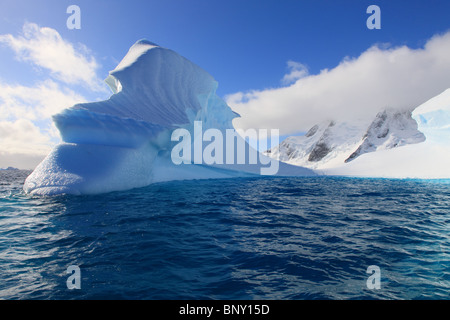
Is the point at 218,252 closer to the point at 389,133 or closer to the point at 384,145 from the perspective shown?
the point at 384,145

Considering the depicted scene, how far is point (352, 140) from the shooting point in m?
94.9

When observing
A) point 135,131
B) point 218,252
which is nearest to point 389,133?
point 135,131

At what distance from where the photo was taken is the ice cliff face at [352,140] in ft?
257

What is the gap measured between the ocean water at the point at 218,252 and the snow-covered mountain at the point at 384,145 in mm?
16207

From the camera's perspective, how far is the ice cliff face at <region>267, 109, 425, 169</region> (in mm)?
78188

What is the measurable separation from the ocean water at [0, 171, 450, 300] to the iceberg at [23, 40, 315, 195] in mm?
2263

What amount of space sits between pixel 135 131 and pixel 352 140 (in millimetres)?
98579

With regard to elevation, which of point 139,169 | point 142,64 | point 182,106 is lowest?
point 139,169

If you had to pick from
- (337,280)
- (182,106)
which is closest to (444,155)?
(182,106)

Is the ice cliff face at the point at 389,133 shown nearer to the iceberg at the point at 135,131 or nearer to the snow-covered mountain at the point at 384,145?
the snow-covered mountain at the point at 384,145

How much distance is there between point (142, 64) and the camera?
17.5m

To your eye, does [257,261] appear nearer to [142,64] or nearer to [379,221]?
[379,221]
